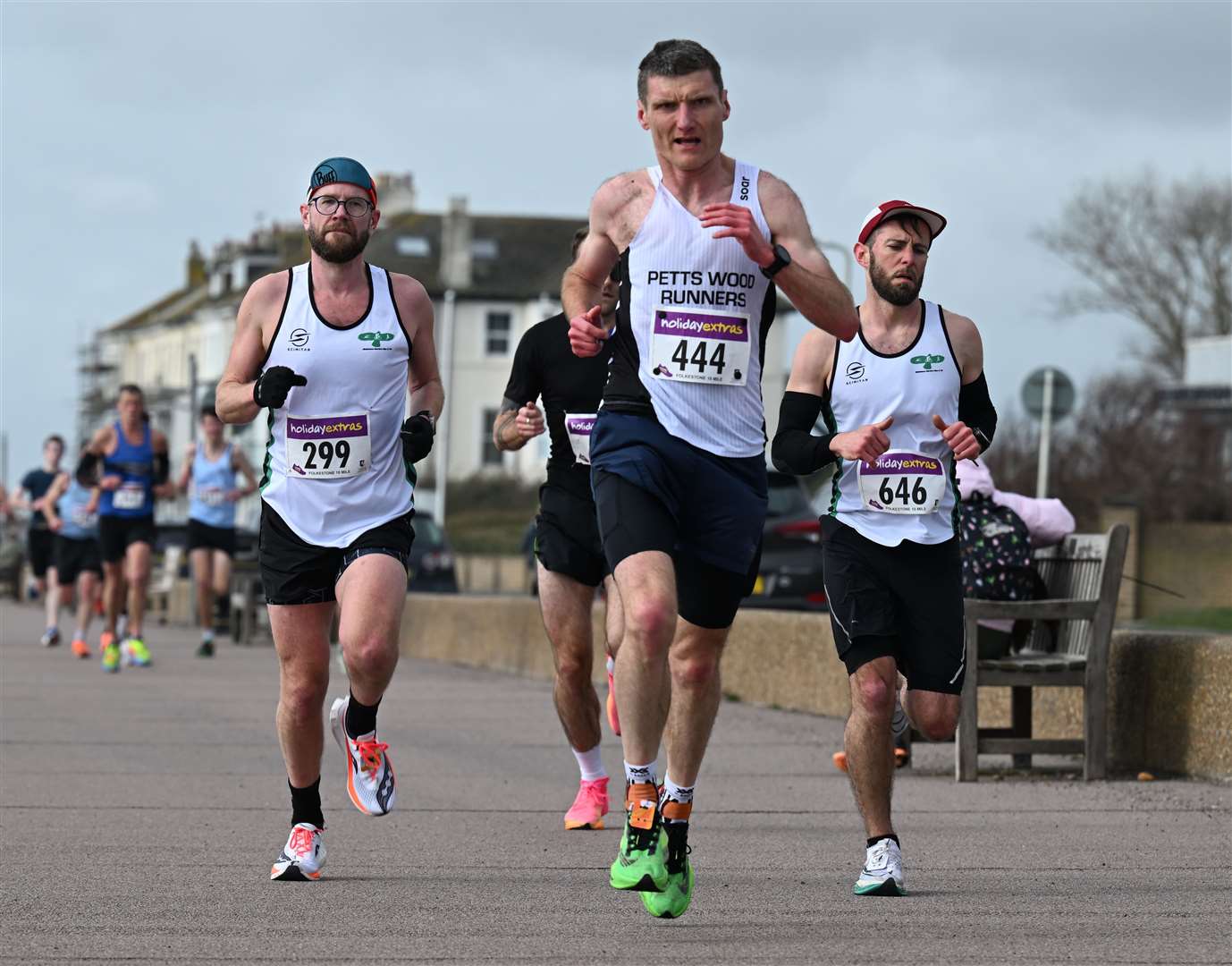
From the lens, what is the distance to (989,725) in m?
11.7

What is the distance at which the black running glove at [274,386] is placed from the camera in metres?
6.79

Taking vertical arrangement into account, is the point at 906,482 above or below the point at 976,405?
below

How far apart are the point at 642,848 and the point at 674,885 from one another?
125 mm

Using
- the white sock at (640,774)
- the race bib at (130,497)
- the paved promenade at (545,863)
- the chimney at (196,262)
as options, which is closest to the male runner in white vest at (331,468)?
the paved promenade at (545,863)

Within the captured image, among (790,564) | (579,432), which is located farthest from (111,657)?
(579,432)

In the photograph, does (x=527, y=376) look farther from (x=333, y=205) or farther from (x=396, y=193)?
(x=396, y=193)

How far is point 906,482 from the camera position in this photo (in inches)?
277

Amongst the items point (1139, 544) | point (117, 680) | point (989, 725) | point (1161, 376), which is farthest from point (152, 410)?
point (989, 725)

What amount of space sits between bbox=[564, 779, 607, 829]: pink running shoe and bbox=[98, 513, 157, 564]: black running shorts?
10403 millimetres

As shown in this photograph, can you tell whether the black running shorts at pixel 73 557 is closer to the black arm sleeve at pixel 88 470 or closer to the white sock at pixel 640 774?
the black arm sleeve at pixel 88 470

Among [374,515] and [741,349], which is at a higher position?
[741,349]

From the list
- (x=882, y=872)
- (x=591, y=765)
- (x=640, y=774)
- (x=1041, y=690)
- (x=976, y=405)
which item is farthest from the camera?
(x=1041, y=690)

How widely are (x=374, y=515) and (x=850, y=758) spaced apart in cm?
161

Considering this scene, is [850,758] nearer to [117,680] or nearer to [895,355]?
[895,355]
